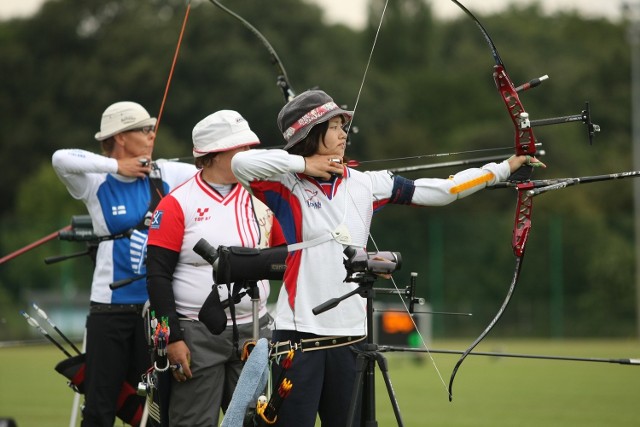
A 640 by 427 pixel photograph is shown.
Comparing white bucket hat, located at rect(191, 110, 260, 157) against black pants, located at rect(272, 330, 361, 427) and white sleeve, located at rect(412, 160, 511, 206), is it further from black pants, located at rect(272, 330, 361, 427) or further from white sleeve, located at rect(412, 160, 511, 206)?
black pants, located at rect(272, 330, 361, 427)

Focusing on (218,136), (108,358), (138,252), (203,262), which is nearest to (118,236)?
(138,252)

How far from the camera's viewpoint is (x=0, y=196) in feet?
150

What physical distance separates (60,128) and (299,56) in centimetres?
1064

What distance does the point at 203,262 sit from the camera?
6.01 metres

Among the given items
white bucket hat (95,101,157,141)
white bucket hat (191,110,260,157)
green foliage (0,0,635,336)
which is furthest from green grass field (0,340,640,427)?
green foliage (0,0,635,336)

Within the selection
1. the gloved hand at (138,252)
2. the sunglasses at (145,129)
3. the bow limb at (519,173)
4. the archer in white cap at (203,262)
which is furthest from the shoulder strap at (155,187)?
the bow limb at (519,173)

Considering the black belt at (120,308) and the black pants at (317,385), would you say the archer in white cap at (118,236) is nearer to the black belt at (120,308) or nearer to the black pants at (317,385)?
the black belt at (120,308)

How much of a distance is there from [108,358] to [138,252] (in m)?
0.62

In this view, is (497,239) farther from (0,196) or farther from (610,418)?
(0,196)

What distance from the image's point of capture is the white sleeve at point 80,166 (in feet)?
22.6

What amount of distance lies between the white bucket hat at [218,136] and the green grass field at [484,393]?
4.52m

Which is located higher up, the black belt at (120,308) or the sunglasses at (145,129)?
the sunglasses at (145,129)

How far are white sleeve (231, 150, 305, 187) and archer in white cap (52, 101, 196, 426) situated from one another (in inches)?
76.3

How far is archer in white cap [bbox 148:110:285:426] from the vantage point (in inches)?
230
